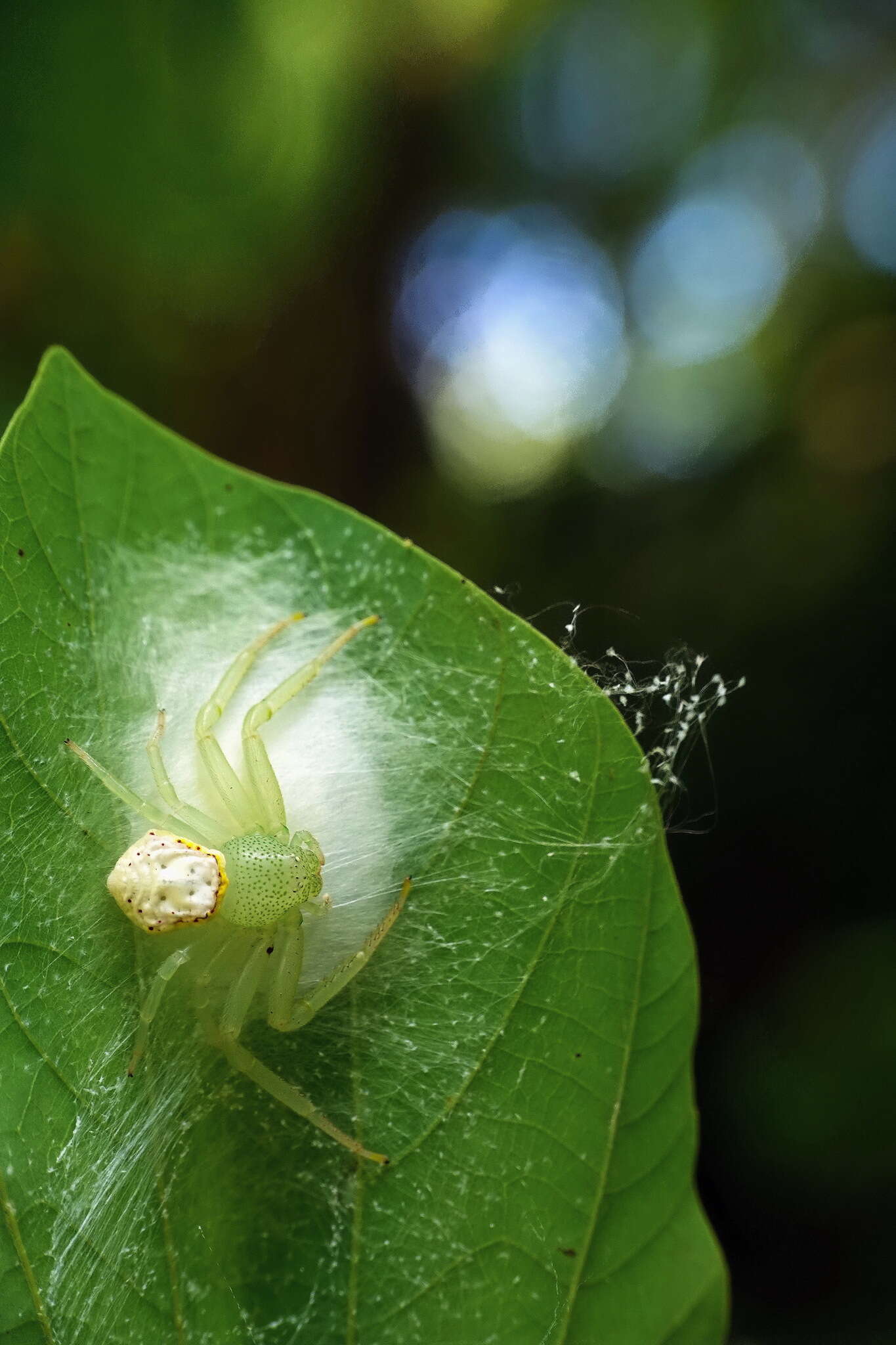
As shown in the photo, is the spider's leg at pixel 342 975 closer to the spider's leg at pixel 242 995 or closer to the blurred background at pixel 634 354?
the spider's leg at pixel 242 995

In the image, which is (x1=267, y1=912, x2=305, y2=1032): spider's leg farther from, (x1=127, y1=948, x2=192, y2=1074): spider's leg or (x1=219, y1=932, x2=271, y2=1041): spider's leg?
(x1=127, y1=948, x2=192, y2=1074): spider's leg

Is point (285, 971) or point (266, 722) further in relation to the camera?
point (266, 722)

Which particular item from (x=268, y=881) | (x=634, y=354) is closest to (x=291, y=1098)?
(x=268, y=881)

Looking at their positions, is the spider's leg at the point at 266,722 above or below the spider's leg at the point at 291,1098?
above

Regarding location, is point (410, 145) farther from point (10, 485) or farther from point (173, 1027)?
point (173, 1027)

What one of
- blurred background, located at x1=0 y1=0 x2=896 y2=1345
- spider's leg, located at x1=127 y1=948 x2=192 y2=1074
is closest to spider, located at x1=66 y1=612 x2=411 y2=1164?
spider's leg, located at x1=127 y1=948 x2=192 y2=1074

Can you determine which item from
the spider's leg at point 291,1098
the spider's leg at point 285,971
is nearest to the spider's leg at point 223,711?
the spider's leg at point 285,971

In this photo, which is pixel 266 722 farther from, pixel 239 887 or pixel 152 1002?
pixel 152 1002
